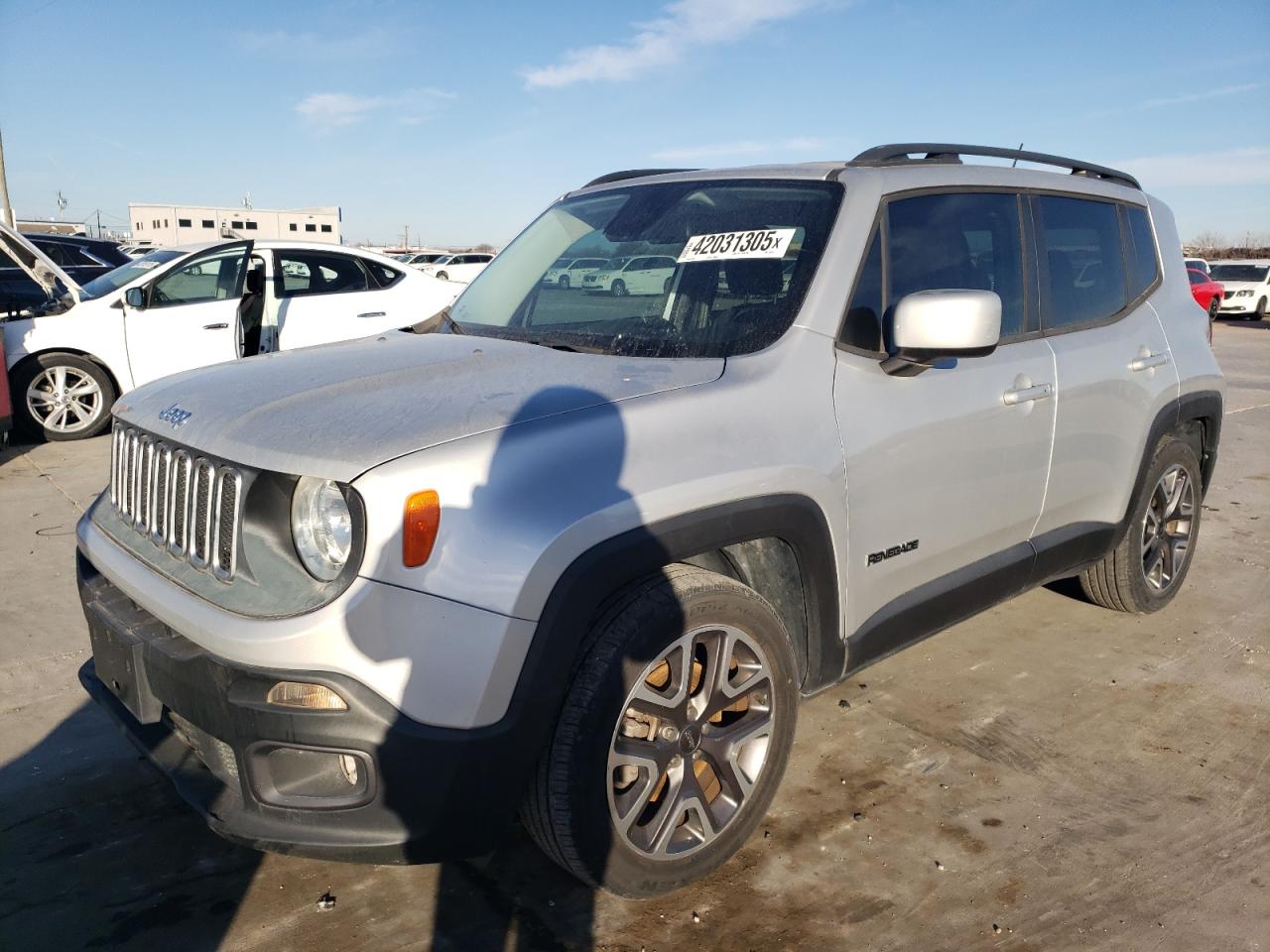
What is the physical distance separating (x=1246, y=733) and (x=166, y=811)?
12.0 feet

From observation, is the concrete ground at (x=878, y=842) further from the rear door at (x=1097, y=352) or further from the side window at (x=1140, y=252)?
the side window at (x=1140, y=252)

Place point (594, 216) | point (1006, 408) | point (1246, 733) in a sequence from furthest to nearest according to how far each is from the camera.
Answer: point (594, 216) → point (1246, 733) → point (1006, 408)

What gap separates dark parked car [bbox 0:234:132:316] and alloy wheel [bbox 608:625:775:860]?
9.95 m

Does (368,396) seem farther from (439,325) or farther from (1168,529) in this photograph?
(1168,529)

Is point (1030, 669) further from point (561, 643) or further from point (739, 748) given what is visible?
point (561, 643)

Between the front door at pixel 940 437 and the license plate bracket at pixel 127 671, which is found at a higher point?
→ the front door at pixel 940 437

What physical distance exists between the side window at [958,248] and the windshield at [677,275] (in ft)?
0.93

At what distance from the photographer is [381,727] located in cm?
209

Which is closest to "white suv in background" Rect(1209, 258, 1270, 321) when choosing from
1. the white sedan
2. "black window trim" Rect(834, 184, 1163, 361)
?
the white sedan

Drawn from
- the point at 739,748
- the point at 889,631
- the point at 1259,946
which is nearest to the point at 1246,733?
the point at 1259,946

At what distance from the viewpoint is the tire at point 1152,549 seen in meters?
4.38

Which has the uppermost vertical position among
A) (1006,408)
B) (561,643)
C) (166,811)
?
(1006,408)

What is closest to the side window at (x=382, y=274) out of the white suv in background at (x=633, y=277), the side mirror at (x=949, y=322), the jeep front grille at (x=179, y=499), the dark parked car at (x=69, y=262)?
the dark parked car at (x=69, y=262)

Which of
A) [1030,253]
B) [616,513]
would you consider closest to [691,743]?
[616,513]
